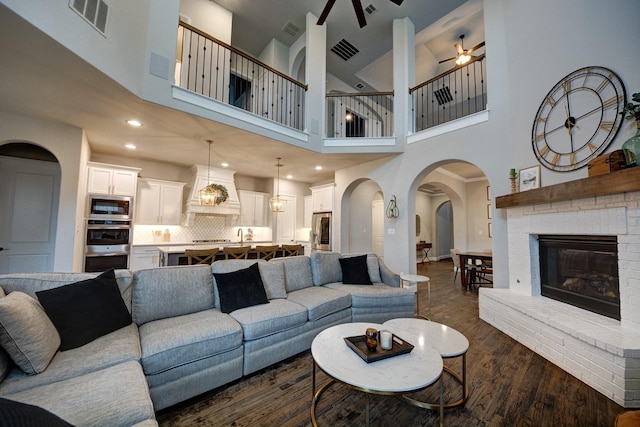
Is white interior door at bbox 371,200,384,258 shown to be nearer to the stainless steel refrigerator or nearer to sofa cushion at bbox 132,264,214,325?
the stainless steel refrigerator

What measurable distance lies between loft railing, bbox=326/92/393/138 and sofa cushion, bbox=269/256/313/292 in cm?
441

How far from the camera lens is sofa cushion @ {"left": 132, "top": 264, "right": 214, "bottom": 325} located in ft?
7.13

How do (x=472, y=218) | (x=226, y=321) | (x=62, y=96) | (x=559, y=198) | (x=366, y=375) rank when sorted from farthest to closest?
(x=472, y=218), (x=62, y=96), (x=559, y=198), (x=226, y=321), (x=366, y=375)

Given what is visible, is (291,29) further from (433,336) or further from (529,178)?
(433,336)

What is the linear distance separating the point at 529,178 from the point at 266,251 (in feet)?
14.6

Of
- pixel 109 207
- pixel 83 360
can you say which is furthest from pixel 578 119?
pixel 109 207

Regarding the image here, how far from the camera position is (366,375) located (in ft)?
4.70

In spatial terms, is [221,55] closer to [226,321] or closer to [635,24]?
[226,321]

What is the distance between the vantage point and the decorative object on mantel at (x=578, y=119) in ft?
8.25

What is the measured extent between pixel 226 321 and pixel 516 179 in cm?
411

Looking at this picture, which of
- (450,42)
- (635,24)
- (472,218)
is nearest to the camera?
(635,24)

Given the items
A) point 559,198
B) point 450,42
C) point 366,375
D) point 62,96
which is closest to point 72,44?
point 62,96

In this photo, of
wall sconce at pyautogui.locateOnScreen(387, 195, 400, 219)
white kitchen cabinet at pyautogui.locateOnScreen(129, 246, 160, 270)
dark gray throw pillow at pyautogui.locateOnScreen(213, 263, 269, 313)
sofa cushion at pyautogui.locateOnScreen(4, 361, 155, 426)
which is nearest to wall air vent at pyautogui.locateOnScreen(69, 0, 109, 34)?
dark gray throw pillow at pyautogui.locateOnScreen(213, 263, 269, 313)

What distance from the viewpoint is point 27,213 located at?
14.2ft
